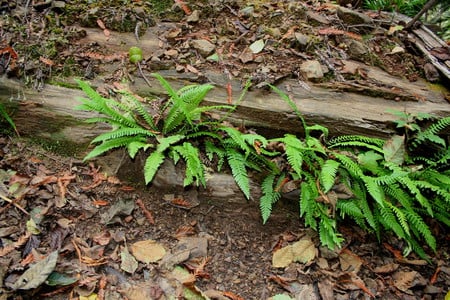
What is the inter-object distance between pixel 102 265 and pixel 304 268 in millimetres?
2086

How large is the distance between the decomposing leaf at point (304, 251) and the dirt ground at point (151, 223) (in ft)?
0.10

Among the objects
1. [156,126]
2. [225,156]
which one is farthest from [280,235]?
[156,126]

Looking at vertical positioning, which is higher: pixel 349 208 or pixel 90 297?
pixel 349 208

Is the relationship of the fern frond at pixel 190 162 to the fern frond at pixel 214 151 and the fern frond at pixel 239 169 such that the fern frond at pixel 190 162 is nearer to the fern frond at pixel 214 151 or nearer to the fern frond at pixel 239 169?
the fern frond at pixel 214 151

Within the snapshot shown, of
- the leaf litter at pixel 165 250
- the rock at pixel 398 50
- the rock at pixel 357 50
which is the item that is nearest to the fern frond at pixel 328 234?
the leaf litter at pixel 165 250

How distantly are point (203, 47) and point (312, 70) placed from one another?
4.82ft

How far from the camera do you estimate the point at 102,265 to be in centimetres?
354

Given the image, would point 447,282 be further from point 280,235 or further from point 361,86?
point 361,86

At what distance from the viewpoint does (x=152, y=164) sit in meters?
3.64

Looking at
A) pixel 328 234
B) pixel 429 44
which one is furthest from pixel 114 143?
pixel 429 44

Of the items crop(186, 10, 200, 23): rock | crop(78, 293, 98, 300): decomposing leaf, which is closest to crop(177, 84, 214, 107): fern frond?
crop(186, 10, 200, 23): rock

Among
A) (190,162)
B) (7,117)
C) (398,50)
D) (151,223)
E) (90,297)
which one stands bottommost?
(90,297)

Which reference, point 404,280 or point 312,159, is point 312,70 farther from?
point 404,280

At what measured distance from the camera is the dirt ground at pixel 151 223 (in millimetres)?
3467
